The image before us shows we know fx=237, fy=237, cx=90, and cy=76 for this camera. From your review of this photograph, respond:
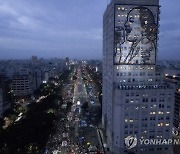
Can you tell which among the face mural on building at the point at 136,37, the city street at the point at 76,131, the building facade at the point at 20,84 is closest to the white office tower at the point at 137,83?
the face mural on building at the point at 136,37

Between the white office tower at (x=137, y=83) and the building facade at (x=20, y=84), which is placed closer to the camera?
the white office tower at (x=137, y=83)

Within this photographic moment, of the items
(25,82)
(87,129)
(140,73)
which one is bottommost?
(87,129)

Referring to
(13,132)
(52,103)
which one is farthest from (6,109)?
(13,132)

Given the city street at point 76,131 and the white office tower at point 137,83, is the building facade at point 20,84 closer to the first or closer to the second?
the city street at point 76,131

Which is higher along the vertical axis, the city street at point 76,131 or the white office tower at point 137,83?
the white office tower at point 137,83

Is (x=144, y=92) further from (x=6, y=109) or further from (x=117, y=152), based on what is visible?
(x=6, y=109)

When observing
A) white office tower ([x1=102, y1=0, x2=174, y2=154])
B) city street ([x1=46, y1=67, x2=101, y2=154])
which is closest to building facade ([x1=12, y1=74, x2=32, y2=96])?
city street ([x1=46, y1=67, x2=101, y2=154])

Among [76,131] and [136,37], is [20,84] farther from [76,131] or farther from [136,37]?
[136,37]

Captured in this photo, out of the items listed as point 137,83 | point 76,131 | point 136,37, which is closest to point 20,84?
point 76,131
